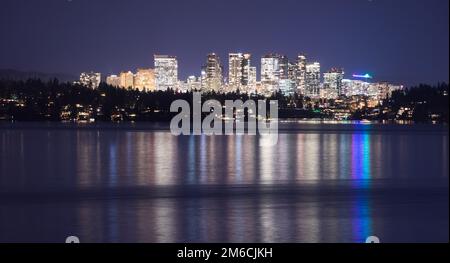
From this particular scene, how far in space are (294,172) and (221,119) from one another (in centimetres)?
9572

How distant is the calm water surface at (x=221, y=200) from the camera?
36.8 feet

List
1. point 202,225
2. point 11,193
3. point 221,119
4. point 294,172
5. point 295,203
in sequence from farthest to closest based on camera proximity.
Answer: point 221,119 → point 294,172 → point 11,193 → point 295,203 → point 202,225

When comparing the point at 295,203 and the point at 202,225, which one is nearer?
the point at 202,225

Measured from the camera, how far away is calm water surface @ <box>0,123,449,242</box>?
11.2 meters

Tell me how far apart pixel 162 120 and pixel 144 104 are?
373 cm

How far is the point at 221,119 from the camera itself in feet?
388

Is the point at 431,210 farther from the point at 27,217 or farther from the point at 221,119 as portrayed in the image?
the point at 221,119

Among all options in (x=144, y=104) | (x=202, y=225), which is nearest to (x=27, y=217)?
(x=202, y=225)

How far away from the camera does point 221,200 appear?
15.5 m

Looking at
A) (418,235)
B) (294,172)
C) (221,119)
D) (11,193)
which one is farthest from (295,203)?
(221,119)

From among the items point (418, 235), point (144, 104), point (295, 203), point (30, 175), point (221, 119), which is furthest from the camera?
point (221, 119)
